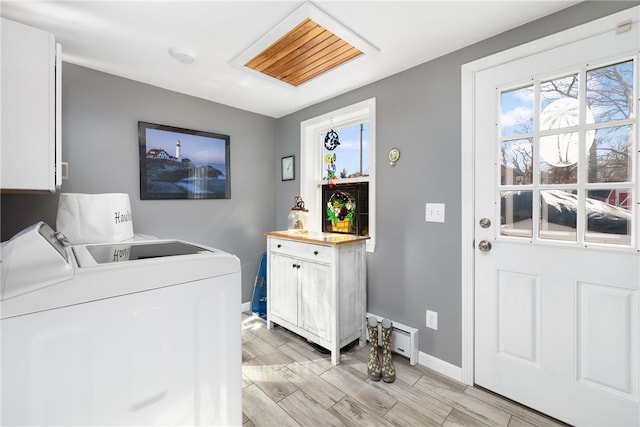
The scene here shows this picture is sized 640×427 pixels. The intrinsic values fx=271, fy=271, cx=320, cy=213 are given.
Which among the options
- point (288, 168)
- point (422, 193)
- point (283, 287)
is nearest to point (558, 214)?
point (422, 193)

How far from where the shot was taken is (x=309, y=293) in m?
→ 2.23

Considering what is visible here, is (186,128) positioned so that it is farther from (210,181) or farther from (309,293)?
(309,293)

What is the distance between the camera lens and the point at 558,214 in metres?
1.51

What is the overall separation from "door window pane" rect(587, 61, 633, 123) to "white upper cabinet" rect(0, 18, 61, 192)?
2.69 m

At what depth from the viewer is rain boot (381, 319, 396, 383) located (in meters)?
1.84

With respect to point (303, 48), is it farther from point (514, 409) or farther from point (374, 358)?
point (514, 409)

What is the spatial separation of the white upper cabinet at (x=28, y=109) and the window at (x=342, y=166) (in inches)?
78.9

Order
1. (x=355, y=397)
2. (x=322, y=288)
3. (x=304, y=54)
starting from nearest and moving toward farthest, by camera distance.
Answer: (x=355, y=397) < (x=304, y=54) < (x=322, y=288)

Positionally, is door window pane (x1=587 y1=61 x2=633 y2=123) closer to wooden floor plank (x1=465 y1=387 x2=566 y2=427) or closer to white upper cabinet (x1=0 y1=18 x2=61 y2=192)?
wooden floor plank (x1=465 y1=387 x2=566 y2=427)

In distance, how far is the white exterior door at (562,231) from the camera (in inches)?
52.6

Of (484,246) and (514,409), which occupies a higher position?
(484,246)

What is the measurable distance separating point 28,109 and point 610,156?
280cm

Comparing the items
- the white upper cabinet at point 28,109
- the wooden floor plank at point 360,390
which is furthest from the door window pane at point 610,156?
the white upper cabinet at point 28,109

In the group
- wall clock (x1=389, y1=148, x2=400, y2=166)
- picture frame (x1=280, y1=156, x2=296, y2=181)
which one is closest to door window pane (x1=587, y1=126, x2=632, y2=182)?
wall clock (x1=389, y1=148, x2=400, y2=166)
